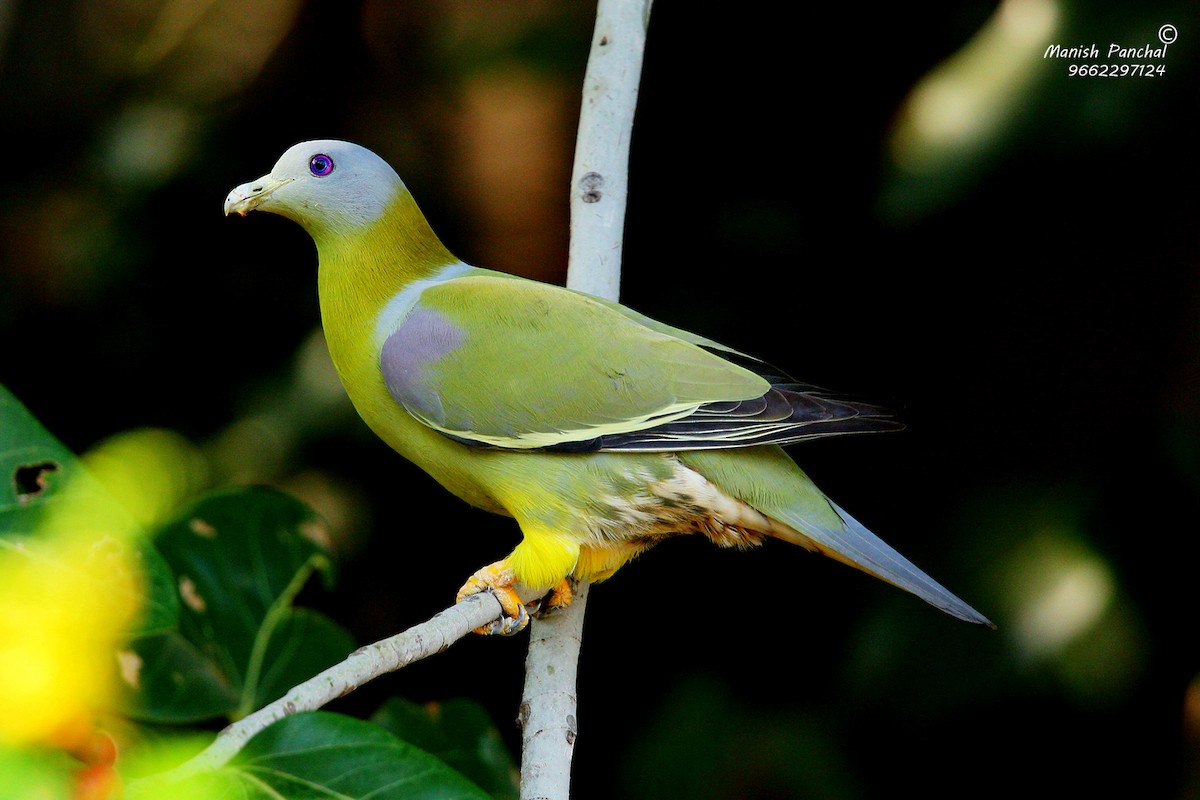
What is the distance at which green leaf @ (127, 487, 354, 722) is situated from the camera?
2.21m

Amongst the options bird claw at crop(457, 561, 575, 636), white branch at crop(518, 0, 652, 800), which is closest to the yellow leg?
bird claw at crop(457, 561, 575, 636)

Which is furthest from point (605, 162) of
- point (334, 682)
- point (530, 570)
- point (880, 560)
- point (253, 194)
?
point (334, 682)

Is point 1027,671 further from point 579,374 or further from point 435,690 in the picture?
point 435,690

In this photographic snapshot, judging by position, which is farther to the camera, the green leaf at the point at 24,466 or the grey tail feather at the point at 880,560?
the grey tail feather at the point at 880,560

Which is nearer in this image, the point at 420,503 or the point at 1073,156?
the point at 1073,156

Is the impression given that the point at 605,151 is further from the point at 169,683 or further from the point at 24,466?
the point at 169,683

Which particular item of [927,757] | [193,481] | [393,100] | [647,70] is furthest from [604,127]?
[927,757]

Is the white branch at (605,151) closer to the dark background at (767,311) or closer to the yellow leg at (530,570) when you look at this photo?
the yellow leg at (530,570)

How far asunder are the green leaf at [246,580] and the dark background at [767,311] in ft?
2.27

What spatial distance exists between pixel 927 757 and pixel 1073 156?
1534mm

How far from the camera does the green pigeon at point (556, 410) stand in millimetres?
1837

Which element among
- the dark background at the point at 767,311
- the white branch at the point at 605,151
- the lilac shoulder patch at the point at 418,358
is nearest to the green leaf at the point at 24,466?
the lilac shoulder patch at the point at 418,358

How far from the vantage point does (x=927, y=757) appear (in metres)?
2.62

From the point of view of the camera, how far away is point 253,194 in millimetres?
1953
